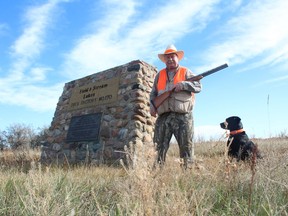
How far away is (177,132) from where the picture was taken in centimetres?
580

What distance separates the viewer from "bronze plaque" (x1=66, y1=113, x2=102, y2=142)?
9.53 meters

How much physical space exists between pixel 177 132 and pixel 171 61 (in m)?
1.28

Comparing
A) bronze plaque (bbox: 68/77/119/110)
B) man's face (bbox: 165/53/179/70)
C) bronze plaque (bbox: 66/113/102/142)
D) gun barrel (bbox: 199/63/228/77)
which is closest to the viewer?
man's face (bbox: 165/53/179/70)

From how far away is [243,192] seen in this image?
3658 mm

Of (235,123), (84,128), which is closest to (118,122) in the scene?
(84,128)

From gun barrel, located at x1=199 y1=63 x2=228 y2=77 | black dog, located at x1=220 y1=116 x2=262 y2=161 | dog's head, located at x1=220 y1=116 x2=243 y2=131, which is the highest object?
gun barrel, located at x1=199 y1=63 x2=228 y2=77

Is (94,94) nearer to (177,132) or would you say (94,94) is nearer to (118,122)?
(118,122)

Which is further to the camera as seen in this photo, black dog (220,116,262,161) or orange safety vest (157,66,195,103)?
black dog (220,116,262,161)

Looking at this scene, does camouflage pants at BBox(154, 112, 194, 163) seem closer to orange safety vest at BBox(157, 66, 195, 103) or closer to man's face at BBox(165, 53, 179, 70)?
orange safety vest at BBox(157, 66, 195, 103)

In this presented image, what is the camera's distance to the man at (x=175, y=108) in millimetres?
5746

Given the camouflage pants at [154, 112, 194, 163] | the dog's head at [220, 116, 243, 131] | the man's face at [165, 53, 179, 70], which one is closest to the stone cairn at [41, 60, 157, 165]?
the dog's head at [220, 116, 243, 131]

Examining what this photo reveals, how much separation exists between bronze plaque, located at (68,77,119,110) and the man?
12.1 ft

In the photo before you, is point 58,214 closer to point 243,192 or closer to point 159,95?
point 243,192

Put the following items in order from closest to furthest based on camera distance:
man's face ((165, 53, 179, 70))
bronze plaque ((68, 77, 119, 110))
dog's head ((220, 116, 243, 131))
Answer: man's face ((165, 53, 179, 70)) < dog's head ((220, 116, 243, 131)) < bronze plaque ((68, 77, 119, 110))
